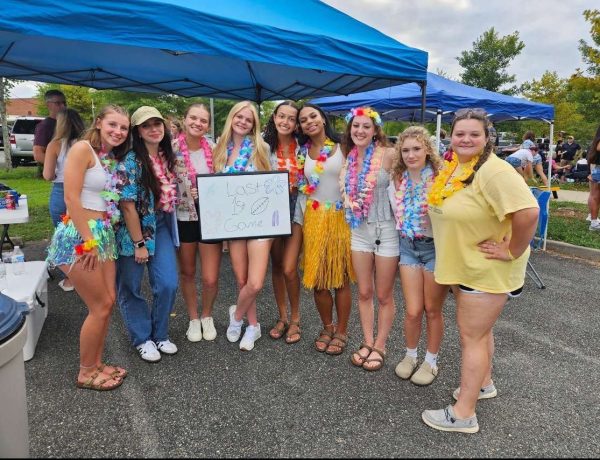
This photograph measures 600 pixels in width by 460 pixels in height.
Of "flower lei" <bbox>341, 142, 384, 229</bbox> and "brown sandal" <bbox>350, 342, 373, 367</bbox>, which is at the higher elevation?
"flower lei" <bbox>341, 142, 384, 229</bbox>

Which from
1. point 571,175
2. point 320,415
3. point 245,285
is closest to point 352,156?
point 245,285

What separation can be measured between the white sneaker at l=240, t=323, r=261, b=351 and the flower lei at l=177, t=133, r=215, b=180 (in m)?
1.23

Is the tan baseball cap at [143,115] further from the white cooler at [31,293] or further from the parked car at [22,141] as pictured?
the parked car at [22,141]

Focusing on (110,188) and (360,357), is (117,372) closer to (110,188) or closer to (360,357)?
(110,188)

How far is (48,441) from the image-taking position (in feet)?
7.34

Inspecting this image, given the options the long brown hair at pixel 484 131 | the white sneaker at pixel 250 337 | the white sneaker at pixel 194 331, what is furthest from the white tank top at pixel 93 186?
the long brown hair at pixel 484 131

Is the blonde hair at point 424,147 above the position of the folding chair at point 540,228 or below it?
above

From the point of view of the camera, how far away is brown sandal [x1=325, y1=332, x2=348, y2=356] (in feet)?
10.5

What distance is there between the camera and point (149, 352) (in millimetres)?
3070

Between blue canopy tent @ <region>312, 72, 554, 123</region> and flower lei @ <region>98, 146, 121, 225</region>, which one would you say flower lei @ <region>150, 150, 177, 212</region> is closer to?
flower lei @ <region>98, 146, 121, 225</region>

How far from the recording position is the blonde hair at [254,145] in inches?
122

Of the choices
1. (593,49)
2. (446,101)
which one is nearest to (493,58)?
(593,49)

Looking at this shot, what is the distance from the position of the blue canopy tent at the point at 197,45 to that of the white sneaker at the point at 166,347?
6.75ft

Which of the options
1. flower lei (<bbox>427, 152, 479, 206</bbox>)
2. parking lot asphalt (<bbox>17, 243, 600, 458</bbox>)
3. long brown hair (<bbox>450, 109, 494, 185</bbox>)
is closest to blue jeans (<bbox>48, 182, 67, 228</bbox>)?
parking lot asphalt (<bbox>17, 243, 600, 458</bbox>)
